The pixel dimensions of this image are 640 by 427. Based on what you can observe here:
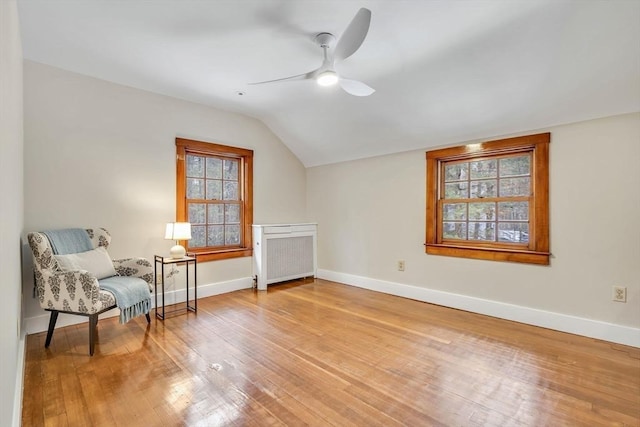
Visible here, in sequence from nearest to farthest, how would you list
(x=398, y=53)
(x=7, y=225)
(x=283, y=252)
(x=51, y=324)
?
(x=7, y=225)
(x=51, y=324)
(x=398, y=53)
(x=283, y=252)

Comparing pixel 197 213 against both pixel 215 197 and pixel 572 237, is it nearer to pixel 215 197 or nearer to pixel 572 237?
pixel 215 197

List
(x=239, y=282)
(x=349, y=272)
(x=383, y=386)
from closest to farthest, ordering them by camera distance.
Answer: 1. (x=383, y=386)
2. (x=239, y=282)
3. (x=349, y=272)

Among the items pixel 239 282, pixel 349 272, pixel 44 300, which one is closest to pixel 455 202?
pixel 349 272

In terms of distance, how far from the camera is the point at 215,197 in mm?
4207

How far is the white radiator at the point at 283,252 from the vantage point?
172 inches

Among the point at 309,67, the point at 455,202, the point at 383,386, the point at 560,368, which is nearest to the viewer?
the point at 383,386

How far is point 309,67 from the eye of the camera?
292 cm

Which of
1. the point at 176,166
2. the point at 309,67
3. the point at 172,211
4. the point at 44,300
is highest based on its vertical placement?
the point at 309,67

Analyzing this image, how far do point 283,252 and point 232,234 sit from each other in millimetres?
786

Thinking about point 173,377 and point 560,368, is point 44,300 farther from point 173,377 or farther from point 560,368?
point 560,368

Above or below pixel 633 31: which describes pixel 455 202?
below

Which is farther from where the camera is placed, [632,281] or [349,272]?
[349,272]

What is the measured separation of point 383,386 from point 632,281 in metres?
2.34

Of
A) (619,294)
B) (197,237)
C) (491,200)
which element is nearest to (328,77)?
(491,200)
